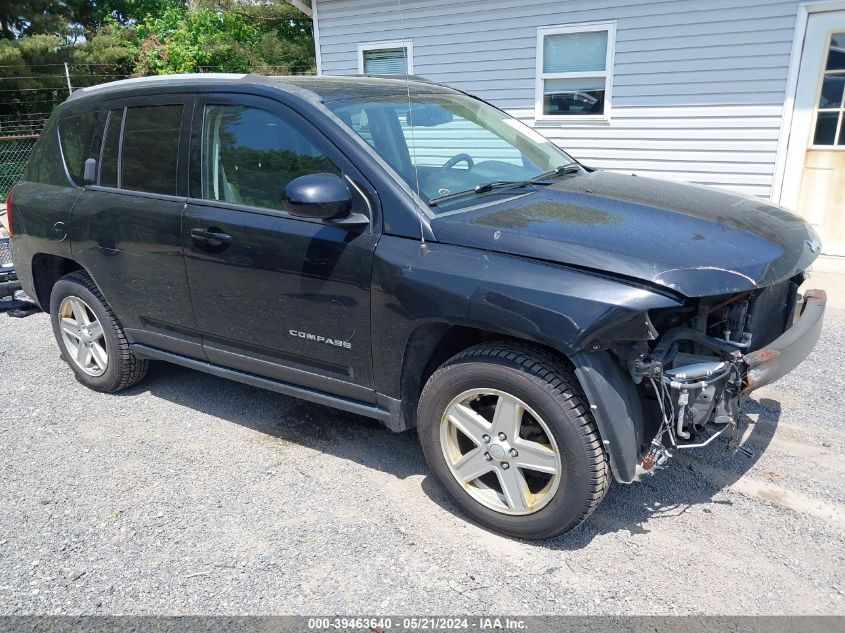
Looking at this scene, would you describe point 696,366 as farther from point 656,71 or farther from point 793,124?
point 656,71

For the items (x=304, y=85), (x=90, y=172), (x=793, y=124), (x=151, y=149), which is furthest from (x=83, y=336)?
(x=793, y=124)

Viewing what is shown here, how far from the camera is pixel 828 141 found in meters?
7.40

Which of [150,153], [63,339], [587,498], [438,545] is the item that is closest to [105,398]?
[63,339]

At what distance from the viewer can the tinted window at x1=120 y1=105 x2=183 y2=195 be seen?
3641 millimetres

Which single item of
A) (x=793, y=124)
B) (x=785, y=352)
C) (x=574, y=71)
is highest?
(x=574, y=71)

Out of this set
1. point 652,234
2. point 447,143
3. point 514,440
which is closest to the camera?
point 652,234

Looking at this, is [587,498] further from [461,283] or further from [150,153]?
[150,153]

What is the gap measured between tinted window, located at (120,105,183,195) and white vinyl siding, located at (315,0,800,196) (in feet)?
17.5

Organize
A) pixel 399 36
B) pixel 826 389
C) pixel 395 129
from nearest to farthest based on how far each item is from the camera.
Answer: pixel 395 129
pixel 826 389
pixel 399 36

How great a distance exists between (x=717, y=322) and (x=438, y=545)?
1513 mm

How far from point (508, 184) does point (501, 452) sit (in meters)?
1.34

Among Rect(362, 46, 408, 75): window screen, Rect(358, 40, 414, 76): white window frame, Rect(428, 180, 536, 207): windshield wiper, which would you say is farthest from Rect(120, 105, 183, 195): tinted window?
Rect(362, 46, 408, 75): window screen

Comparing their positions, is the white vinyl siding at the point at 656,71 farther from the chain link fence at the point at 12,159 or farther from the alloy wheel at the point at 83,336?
the chain link fence at the point at 12,159

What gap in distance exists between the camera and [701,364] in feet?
8.48
